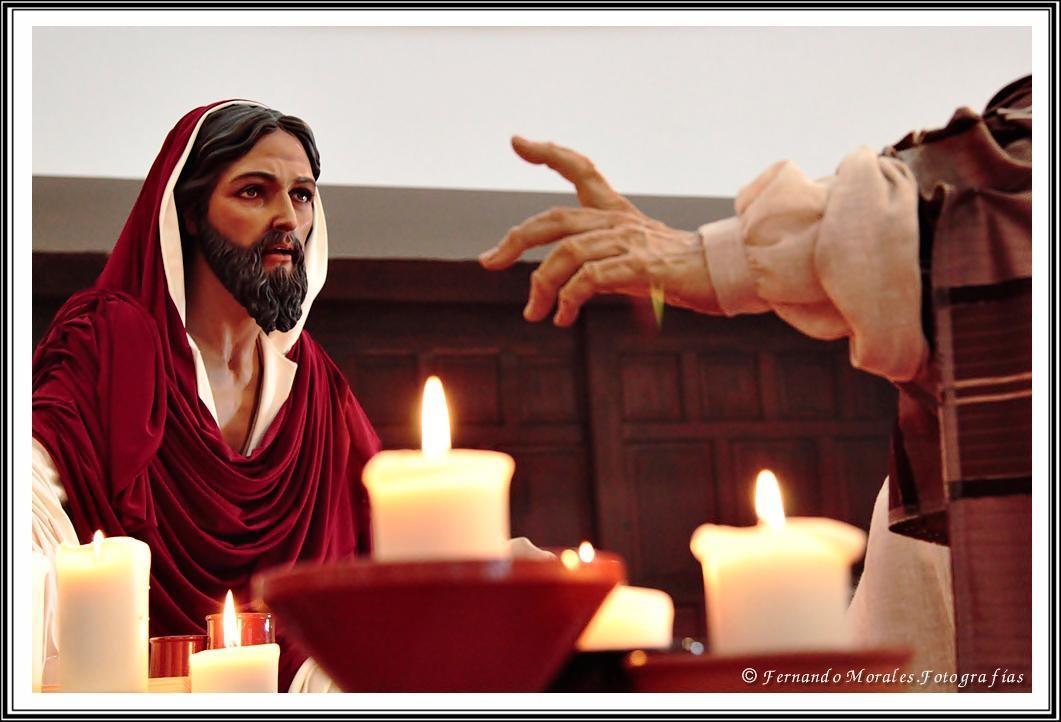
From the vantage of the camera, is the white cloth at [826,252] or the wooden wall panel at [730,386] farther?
the wooden wall panel at [730,386]

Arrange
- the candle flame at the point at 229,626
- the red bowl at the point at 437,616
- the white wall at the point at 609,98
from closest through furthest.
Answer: the red bowl at the point at 437,616 → the candle flame at the point at 229,626 → the white wall at the point at 609,98

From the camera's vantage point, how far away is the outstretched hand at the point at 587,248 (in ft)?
2.16

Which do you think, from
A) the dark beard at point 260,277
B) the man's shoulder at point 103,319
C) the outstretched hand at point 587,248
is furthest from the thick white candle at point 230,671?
the dark beard at point 260,277

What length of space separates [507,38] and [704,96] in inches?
25.5

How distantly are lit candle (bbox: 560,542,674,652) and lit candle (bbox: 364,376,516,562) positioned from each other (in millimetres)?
118

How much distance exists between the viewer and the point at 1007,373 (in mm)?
841

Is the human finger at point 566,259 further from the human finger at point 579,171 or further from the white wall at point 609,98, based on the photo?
the white wall at point 609,98

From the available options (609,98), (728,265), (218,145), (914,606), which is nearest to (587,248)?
(728,265)

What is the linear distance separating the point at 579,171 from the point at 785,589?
0.34 m

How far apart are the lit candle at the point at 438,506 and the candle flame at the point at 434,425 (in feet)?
0.04

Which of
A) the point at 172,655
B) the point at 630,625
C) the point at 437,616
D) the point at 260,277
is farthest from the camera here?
the point at 260,277

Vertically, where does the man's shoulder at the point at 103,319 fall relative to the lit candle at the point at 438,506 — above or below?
above

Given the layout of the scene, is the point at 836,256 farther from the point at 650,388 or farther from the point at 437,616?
the point at 650,388

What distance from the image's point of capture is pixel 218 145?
5.17ft
